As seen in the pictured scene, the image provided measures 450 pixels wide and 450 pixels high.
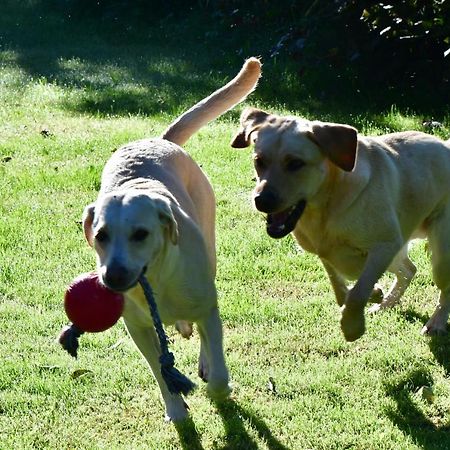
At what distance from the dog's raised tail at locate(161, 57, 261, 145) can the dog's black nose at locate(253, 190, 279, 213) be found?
3.96ft

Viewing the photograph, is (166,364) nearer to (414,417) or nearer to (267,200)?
(267,200)

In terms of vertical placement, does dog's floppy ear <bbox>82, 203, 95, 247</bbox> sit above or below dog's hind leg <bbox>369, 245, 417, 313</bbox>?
above

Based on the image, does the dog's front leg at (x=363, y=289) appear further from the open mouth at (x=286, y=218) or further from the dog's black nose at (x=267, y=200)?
the dog's black nose at (x=267, y=200)

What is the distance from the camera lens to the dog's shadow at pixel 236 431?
4703 mm

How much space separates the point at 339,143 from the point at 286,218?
1.64 ft

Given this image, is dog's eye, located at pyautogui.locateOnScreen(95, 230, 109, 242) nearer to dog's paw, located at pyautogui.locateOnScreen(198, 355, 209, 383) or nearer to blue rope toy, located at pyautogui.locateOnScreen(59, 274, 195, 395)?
blue rope toy, located at pyautogui.locateOnScreen(59, 274, 195, 395)

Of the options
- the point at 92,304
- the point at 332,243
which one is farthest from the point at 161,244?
the point at 332,243

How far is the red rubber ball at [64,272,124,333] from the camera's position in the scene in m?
4.40

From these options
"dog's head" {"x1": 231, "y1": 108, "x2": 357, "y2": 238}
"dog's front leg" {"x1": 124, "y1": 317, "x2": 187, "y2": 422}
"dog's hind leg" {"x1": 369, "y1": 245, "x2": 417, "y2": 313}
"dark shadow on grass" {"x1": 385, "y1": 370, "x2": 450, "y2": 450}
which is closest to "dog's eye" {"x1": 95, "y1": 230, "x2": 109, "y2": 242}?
"dog's front leg" {"x1": 124, "y1": 317, "x2": 187, "y2": 422}

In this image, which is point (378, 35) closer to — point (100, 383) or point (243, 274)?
point (243, 274)

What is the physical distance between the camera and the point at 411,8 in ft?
31.7

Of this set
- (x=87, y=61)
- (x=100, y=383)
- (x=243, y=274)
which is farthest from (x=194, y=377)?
(x=87, y=61)

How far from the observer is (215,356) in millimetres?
4727

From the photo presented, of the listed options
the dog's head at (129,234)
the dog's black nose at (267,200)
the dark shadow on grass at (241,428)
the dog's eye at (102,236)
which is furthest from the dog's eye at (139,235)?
the dark shadow on grass at (241,428)
